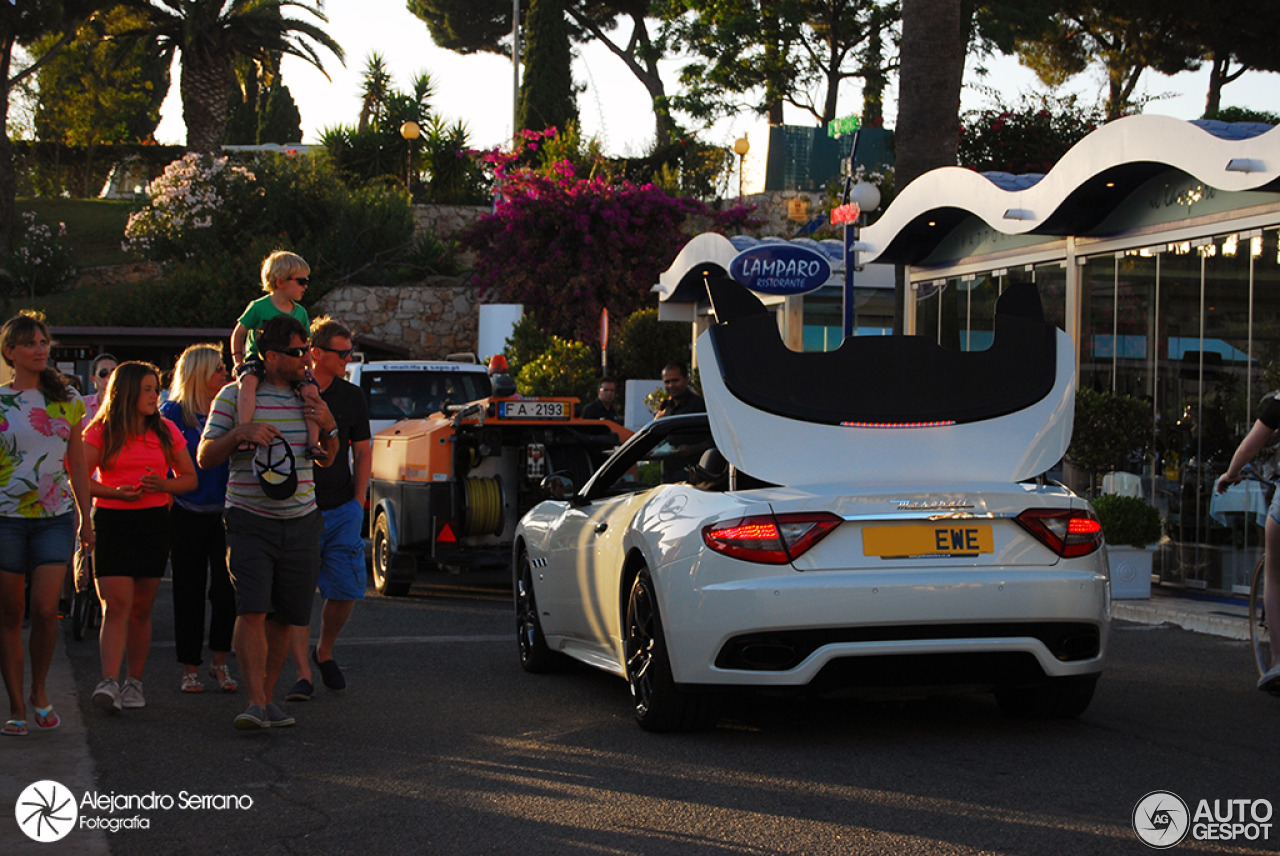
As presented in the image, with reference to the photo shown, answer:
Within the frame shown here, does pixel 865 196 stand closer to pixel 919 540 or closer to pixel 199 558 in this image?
pixel 199 558

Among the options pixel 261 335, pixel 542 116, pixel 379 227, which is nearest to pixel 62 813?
pixel 261 335

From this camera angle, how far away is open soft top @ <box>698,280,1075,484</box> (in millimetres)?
6516

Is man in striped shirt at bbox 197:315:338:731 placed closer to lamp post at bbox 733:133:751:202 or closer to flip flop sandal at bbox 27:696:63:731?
flip flop sandal at bbox 27:696:63:731

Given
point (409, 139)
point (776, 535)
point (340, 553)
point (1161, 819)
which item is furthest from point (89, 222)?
point (1161, 819)

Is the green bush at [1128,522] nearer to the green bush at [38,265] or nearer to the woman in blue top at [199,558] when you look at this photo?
the woman in blue top at [199,558]

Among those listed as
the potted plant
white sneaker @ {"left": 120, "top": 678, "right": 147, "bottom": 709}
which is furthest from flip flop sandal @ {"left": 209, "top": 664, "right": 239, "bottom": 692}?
the potted plant

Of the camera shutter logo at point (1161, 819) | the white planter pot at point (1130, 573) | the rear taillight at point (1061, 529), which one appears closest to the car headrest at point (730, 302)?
the rear taillight at point (1061, 529)

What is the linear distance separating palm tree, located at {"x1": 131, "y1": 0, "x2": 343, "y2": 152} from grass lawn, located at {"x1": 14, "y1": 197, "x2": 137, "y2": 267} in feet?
18.9

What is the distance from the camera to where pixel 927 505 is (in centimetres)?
616

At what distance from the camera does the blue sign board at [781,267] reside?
1766 centimetres

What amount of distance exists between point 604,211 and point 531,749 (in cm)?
2994

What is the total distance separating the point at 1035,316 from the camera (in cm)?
716

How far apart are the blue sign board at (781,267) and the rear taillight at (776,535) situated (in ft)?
38.4

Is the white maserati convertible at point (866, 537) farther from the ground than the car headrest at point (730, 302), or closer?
closer
